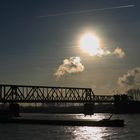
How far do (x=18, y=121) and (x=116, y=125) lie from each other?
51587 mm

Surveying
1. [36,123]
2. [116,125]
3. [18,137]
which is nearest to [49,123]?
[36,123]

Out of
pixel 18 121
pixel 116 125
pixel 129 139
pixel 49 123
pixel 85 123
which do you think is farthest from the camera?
pixel 18 121

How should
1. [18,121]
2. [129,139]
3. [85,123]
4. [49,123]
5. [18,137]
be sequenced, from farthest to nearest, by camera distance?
1. [18,121]
2. [49,123]
3. [85,123]
4. [18,137]
5. [129,139]

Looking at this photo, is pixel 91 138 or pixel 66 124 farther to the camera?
pixel 66 124

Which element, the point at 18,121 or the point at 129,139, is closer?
the point at 129,139

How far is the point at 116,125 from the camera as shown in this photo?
15812cm

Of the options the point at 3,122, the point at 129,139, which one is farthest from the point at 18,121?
the point at 129,139

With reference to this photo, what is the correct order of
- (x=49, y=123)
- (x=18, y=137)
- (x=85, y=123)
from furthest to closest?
(x=49, y=123) < (x=85, y=123) < (x=18, y=137)

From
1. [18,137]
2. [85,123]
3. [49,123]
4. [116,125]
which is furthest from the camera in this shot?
[49,123]

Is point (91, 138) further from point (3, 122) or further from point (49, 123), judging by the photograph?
point (3, 122)

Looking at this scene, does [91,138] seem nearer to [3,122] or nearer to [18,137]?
[18,137]

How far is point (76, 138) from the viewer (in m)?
114

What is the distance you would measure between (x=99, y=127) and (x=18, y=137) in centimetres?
4719

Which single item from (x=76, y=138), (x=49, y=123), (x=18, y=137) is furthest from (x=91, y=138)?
(x=49, y=123)
